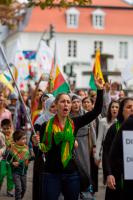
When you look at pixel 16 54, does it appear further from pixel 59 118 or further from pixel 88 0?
pixel 59 118

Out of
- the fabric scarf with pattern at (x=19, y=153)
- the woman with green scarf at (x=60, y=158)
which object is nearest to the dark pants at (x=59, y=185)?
the woman with green scarf at (x=60, y=158)

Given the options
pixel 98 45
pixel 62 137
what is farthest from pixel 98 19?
pixel 62 137

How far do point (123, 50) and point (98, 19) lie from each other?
4271mm

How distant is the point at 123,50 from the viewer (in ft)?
274

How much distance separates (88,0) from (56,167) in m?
7.47

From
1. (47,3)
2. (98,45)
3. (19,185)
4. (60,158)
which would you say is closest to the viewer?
(60,158)

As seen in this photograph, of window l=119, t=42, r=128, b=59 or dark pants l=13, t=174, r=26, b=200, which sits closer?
dark pants l=13, t=174, r=26, b=200

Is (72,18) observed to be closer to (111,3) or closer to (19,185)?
(111,3)

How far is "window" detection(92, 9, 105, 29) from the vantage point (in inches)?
3260

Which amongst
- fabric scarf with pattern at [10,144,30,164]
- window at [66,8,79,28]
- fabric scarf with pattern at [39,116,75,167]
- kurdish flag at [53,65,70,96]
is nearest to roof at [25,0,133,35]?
window at [66,8,79,28]

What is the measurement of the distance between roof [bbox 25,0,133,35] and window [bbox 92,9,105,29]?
0.43 meters

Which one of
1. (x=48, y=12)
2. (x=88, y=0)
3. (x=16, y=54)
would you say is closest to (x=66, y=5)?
(x=88, y=0)

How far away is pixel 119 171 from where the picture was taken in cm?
726

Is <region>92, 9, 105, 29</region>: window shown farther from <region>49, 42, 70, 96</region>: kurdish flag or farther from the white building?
<region>49, 42, 70, 96</region>: kurdish flag
